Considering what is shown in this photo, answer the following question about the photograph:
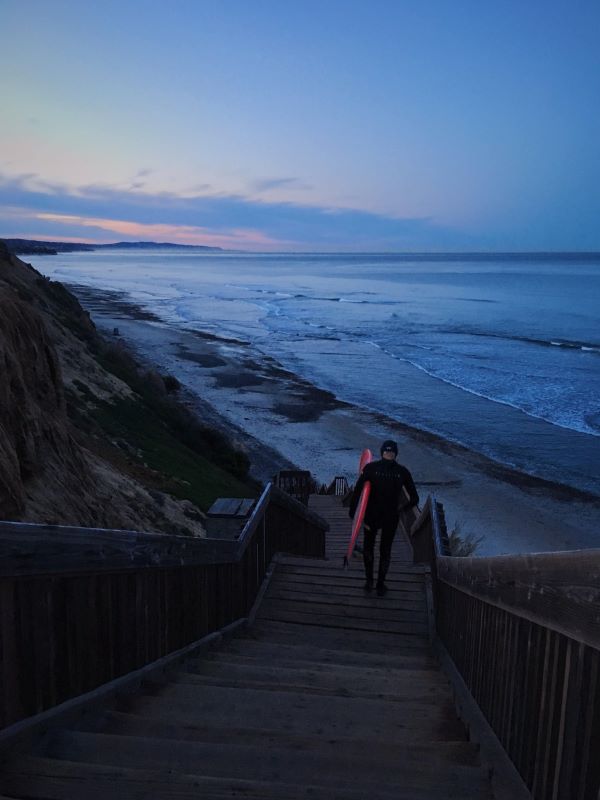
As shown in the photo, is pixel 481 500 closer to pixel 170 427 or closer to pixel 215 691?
pixel 170 427

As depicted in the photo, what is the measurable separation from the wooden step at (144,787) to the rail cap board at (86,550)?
70cm

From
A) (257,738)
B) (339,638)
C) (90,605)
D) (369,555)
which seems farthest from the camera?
(369,555)

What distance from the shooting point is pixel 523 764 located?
99.3 inches

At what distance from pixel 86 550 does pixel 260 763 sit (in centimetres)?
120

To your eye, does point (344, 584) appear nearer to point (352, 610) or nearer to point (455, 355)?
point (352, 610)

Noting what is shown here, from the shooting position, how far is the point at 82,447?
437 inches

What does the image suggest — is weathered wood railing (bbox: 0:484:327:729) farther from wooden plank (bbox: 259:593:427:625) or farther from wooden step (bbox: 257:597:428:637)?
wooden plank (bbox: 259:593:427:625)

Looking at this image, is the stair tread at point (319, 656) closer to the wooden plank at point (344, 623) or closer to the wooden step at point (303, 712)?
the wooden plank at point (344, 623)

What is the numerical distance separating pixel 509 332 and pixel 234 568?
194ft

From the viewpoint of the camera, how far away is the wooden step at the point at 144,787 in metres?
2.21

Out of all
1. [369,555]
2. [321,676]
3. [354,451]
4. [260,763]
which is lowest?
[354,451]

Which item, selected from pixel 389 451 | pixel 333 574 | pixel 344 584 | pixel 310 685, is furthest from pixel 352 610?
pixel 310 685

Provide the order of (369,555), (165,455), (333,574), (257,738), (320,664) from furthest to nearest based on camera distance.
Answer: (165,455)
(333,574)
(369,555)
(320,664)
(257,738)

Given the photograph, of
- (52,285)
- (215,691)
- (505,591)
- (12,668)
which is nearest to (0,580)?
(12,668)
